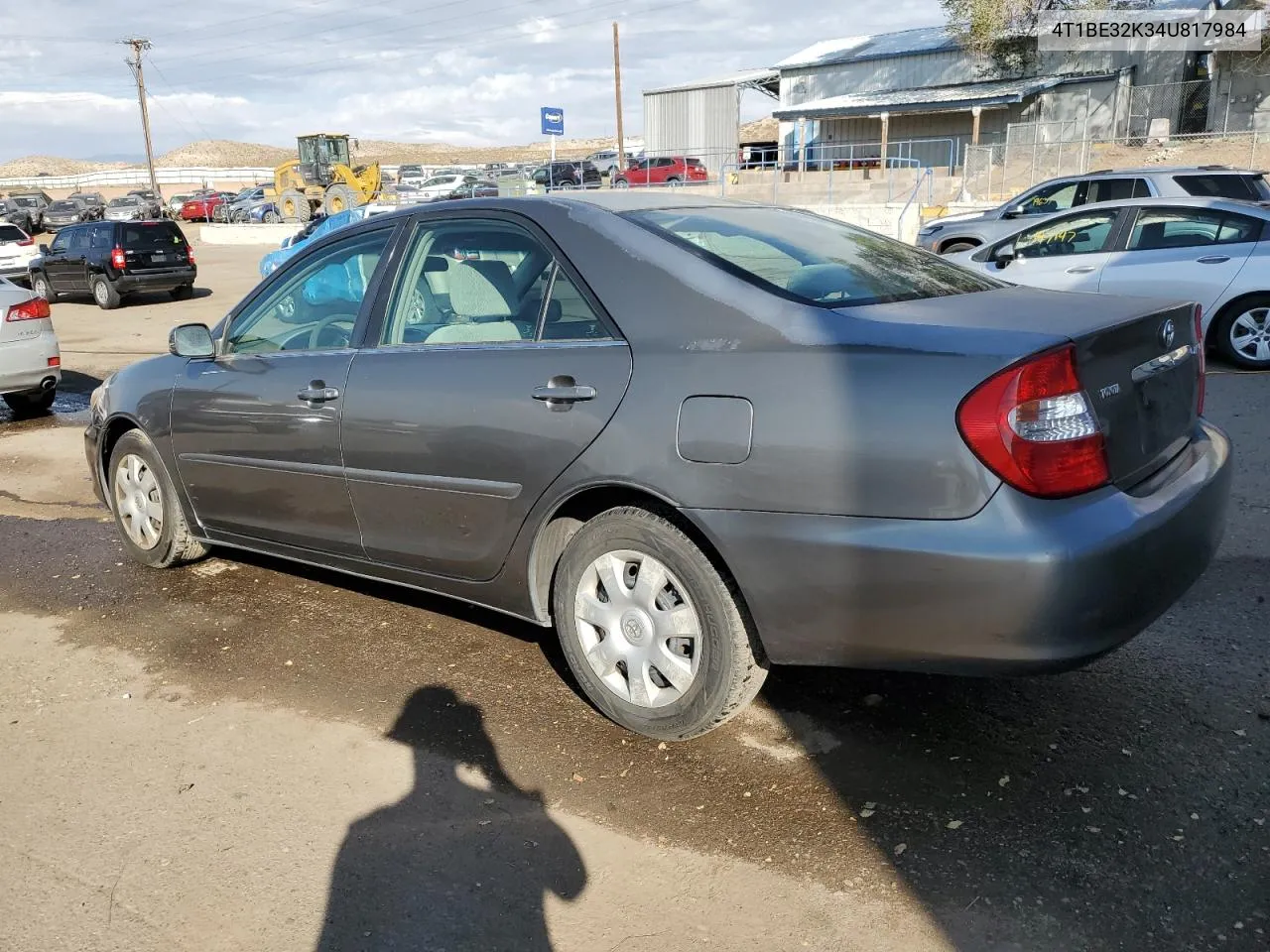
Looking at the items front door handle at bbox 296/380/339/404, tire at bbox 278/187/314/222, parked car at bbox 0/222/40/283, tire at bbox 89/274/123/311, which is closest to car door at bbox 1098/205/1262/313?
front door handle at bbox 296/380/339/404

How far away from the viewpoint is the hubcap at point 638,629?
10.2ft

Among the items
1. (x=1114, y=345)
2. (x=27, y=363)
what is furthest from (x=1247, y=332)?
(x=27, y=363)

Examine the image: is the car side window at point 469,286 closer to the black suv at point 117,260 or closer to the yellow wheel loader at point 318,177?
the black suv at point 117,260

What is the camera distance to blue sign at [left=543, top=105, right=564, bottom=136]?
32.2 meters

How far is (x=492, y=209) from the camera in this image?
370 cm

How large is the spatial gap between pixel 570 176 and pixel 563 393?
37750mm

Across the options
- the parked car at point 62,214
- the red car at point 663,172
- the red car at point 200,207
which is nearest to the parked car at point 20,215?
the parked car at point 62,214

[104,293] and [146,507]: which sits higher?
[146,507]

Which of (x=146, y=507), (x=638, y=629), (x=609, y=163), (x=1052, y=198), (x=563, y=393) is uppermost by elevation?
(x=609, y=163)

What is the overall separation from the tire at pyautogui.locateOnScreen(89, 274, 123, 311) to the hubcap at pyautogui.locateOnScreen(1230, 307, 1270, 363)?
18883 mm

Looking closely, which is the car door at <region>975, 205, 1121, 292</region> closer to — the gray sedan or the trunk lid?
the gray sedan

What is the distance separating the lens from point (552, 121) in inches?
1277

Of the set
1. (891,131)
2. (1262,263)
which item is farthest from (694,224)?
(891,131)

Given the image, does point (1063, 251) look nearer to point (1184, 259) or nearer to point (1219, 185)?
point (1184, 259)
